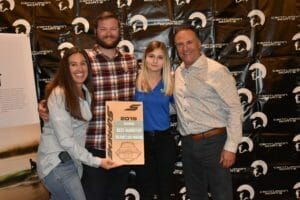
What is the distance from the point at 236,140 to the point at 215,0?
1343mm

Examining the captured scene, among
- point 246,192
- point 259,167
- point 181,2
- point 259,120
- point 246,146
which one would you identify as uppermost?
point 181,2

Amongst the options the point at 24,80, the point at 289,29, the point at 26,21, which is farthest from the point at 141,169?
the point at 289,29

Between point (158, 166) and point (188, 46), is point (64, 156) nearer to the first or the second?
point (158, 166)

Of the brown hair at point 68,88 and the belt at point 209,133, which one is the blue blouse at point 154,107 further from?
the brown hair at point 68,88

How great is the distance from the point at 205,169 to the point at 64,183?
1.04m

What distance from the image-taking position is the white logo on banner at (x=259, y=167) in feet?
10.7

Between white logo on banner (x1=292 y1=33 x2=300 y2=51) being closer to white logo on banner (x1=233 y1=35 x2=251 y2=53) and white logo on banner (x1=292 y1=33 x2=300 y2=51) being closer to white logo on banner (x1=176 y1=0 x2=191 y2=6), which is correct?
white logo on banner (x1=233 y1=35 x2=251 y2=53)

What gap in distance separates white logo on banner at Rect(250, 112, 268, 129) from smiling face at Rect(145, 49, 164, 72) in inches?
48.4

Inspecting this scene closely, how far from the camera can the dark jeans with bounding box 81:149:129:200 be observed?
2301 mm

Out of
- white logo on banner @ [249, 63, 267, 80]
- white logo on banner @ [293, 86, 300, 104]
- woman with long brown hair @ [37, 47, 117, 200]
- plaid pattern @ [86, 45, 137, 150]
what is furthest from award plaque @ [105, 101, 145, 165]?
white logo on banner @ [293, 86, 300, 104]

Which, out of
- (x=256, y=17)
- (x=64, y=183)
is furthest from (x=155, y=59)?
(x=256, y=17)

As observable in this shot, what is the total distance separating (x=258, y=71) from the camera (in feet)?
10.5

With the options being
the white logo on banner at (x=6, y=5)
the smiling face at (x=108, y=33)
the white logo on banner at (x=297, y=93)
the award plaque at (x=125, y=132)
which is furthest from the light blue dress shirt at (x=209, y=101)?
the white logo on banner at (x=6, y=5)

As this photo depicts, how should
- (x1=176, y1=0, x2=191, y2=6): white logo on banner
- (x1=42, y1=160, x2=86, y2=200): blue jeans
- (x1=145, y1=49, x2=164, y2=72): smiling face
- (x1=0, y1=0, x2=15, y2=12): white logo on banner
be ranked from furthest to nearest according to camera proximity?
(x1=176, y1=0, x2=191, y2=6): white logo on banner, (x1=0, y1=0, x2=15, y2=12): white logo on banner, (x1=145, y1=49, x2=164, y2=72): smiling face, (x1=42, y1=160, x2=86, y2=200): blue jeans
